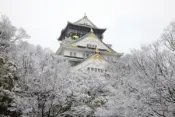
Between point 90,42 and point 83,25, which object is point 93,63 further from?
point 83,25

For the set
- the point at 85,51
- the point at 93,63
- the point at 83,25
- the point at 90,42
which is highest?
the point at 83,25

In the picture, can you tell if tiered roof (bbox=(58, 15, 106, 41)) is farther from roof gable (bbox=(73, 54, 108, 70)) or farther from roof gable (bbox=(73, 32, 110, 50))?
roof gable (bbox=(73, 54, 108, 70))

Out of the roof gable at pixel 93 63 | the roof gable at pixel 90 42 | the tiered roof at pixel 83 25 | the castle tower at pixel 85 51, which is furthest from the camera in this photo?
the tiered roof at pixel 83 25

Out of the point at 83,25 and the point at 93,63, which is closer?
the point at 93,63

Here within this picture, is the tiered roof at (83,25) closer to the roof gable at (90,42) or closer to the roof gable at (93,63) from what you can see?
the roof gable at (90,42)

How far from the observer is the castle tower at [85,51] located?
3152 centimetres

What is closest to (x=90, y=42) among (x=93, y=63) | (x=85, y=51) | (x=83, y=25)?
(x=85, y=51)

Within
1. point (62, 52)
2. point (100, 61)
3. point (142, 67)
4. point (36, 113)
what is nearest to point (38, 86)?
point (36, 113)

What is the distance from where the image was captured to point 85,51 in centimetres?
3916

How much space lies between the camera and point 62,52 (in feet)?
127

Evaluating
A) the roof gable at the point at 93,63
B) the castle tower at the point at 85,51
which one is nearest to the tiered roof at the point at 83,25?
the castle tower at the point at 85,51

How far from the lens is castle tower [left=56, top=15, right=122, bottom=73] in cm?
3152

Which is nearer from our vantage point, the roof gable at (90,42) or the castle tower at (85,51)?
the castle tower at (85,51)

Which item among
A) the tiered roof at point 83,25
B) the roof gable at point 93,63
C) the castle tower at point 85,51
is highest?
the tiered roof at point 83,25
